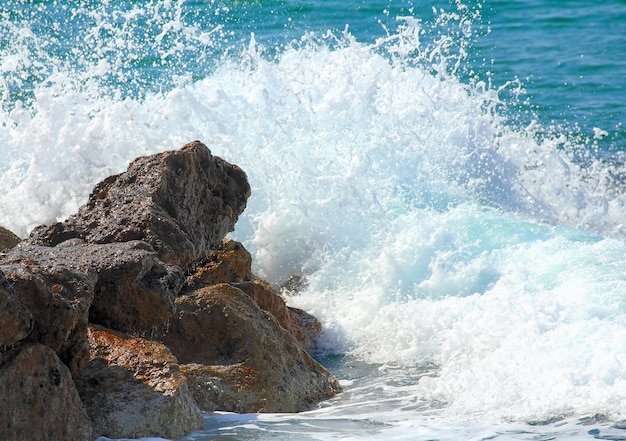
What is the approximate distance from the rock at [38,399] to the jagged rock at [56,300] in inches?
3.9

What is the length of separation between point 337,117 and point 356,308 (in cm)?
250

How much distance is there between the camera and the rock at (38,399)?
316 centimetres

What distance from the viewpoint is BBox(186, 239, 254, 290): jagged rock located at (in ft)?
16.9

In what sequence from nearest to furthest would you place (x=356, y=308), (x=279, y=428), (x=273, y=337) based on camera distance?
(x=279, y=428), (x=273, y=337), (x=356, y=308)

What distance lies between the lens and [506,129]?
9.12m

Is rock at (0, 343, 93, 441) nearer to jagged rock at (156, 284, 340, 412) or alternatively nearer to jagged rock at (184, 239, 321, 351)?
jagged rock at (156, 284, 340, 412)

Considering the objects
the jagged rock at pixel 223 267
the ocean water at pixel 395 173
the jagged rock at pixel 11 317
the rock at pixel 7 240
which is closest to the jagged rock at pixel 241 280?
the jagged rock at pixel 223 267

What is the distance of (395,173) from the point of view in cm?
796

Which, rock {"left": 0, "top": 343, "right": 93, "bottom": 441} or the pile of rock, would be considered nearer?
rock {"left": 0, "top": 343, "right": 93, "bottom": 441}

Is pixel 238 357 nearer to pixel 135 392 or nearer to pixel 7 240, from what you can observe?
pixel 135 392

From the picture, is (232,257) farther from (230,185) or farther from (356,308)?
(356,308)

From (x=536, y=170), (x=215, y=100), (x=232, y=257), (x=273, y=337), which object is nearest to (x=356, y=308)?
(x=232, y=257)

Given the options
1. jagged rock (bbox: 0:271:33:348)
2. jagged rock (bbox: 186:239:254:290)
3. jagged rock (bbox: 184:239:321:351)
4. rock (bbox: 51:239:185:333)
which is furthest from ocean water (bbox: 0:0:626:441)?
jagged rock (bbox: 0:271:33:348)

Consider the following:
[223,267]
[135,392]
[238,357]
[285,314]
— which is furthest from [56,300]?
[285,314]
